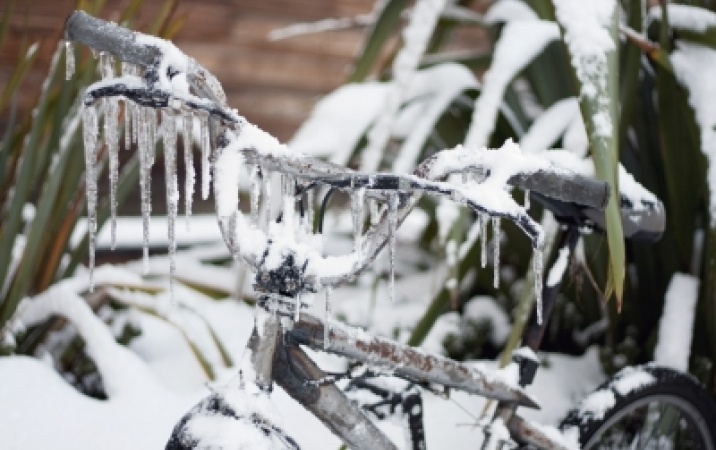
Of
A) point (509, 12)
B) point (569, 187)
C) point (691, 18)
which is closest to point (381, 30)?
point (509, 12)

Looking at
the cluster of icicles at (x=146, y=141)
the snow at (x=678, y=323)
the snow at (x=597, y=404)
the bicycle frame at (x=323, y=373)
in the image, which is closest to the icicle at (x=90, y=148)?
the cluster of icicles at (x=146, y=141)

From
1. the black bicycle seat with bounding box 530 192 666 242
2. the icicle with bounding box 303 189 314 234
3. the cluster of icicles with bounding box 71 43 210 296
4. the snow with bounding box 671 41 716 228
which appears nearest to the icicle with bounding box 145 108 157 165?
the cluster of icicles with bounding box 71 43 210 296

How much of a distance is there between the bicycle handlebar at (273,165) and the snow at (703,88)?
0.46 metres

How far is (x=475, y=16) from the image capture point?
1296 mm

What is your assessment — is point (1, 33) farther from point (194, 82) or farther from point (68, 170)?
point (194, 82)

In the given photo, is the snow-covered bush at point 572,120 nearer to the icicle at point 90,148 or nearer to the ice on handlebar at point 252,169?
the ice on handlebar at point 252,169

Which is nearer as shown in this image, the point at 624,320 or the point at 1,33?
the point at 1,33

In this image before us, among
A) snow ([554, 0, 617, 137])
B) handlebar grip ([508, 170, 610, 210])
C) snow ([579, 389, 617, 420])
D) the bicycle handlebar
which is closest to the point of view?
the bicycle handlebar

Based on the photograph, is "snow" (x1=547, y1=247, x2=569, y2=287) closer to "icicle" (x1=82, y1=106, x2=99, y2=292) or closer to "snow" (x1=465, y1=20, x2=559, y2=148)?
"snow" (x1=465, y1=20, x2=559, y2=148)

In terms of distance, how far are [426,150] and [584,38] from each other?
22.5 inches

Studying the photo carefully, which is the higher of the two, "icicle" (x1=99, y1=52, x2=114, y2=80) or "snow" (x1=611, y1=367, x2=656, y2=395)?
"icicle" (x1=99, y1=52, x2=114, y2=80)

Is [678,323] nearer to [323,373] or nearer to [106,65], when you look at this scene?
[323,373]

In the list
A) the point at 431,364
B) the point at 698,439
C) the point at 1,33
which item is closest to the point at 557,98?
the point at 698,439

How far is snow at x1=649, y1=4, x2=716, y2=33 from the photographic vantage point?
39.7 inches
